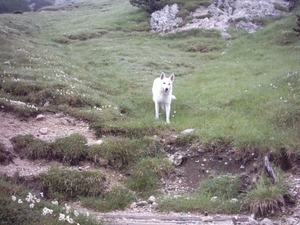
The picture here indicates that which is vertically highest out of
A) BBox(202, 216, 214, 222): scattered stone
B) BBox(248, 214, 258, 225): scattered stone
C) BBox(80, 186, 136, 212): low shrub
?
BBox(248, 214, 258, 225): scattered stone

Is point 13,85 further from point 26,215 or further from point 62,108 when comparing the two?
point 26,215

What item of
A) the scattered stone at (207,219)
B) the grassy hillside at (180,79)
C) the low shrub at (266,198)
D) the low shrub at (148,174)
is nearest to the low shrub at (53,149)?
the grassy hillside at (180,79)

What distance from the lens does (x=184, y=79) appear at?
21344 mm

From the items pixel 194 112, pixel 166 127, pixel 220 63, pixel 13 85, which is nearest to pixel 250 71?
pixel 220 63

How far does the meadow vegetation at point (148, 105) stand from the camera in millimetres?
9945

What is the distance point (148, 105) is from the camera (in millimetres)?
16484

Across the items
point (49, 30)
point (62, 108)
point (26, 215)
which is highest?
point (26, 215)

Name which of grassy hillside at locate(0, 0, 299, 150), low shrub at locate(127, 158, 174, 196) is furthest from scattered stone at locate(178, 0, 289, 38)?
low shrub at locate(127, 158, 174, 196)

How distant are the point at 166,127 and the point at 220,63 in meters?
12.5

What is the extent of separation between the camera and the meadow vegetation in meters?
9.95

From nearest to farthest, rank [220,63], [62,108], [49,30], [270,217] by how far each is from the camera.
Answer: [270,217]
[62,108]
[220,63]
[49,30]

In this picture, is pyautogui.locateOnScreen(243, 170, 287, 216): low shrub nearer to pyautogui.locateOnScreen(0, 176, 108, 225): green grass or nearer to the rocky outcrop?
pyautogui.locateOnScreen(0, 176, 108, 225): green grass

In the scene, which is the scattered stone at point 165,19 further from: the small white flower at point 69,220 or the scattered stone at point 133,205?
the small white flower at point 69,220

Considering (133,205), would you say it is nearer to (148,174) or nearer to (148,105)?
(148,174)
